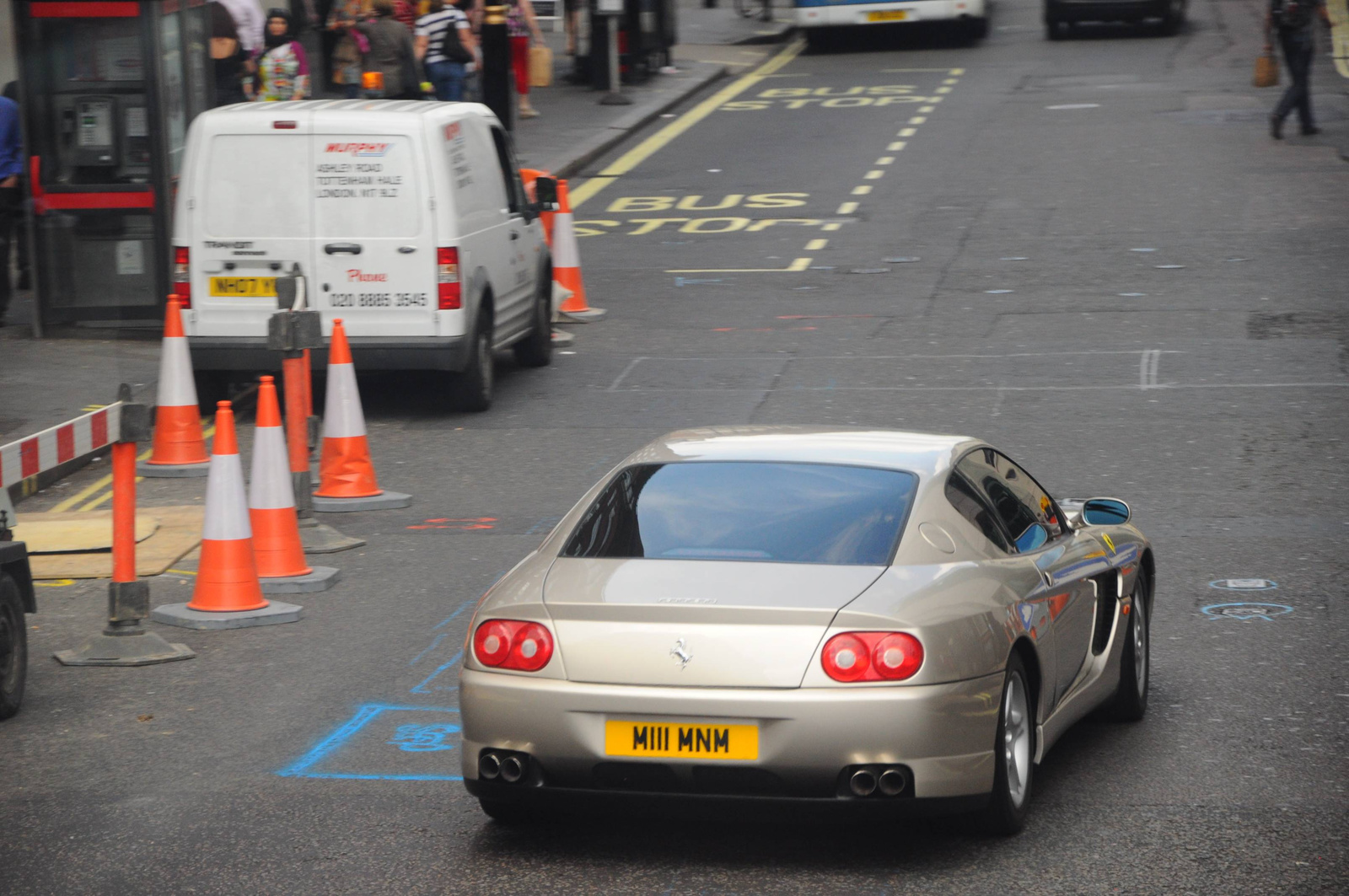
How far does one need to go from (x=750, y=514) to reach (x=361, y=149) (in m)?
7.56

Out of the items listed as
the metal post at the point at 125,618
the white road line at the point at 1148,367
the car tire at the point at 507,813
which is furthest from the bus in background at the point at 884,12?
the car tire at the point at 507,813

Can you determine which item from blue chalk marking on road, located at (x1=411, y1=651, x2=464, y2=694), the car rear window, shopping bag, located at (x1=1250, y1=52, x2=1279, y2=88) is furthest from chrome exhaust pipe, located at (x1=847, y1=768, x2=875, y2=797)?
shopping bag, located at (x1=1250, y1=52, x2=1279, y2=88)

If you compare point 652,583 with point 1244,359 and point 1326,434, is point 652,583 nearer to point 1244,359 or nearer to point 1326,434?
point 1326,434

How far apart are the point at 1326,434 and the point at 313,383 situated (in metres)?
6.99

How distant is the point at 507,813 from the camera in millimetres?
5719

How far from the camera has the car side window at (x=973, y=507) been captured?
6000mm

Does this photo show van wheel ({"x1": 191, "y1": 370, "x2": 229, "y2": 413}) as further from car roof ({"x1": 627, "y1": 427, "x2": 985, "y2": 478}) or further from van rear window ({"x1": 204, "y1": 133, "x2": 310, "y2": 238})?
car roof ({"x1": 627, "y1": 427, "x2": 985, "y2": 478})

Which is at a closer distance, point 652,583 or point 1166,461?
point 652,583

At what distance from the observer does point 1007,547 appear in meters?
6.07

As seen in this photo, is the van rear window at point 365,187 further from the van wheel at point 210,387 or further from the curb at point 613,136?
the curb at point 613,136

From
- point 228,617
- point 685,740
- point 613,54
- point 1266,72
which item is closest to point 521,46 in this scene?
point 613,54

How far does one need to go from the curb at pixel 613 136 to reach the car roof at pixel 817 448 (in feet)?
56.5

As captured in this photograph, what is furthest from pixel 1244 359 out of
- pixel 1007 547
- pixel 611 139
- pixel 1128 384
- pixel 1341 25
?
pixel 1341 25

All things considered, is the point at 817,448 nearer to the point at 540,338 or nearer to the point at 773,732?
the point at 773,732
